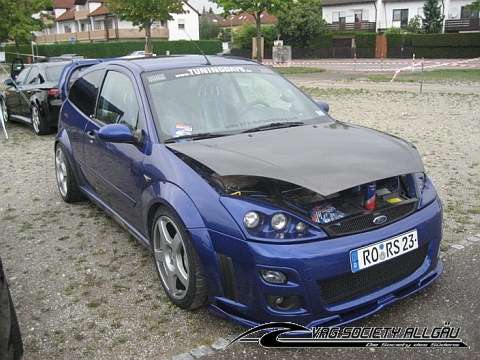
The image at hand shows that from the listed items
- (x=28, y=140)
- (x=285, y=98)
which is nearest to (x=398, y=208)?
(x=285, y=98)

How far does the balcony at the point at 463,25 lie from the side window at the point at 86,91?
52974 mm

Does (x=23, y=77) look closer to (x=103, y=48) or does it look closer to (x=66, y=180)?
(x=66, y=180)

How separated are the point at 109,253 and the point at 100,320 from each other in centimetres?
112

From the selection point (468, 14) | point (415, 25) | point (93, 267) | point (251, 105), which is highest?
point (468, 14)

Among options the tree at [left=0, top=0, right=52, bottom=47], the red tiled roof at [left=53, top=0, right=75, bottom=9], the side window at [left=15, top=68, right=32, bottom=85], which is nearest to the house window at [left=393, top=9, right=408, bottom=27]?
the tree at [left=0, top=0, right=52, bottom=47]

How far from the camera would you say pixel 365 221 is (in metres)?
2.90

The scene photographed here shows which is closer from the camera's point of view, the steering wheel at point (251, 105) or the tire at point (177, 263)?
the tire at point (177, 263)

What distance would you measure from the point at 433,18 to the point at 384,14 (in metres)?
7.96

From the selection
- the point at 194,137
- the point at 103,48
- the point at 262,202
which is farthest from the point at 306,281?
the point at 103,48

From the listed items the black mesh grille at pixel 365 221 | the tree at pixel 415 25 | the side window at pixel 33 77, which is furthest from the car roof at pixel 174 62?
the tree at pixel 415 25

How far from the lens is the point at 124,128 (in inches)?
144

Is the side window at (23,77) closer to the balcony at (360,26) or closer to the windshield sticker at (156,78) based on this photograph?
the windshield sticker at (156,78)

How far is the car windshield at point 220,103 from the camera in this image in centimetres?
375

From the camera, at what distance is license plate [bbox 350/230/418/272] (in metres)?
2.76
